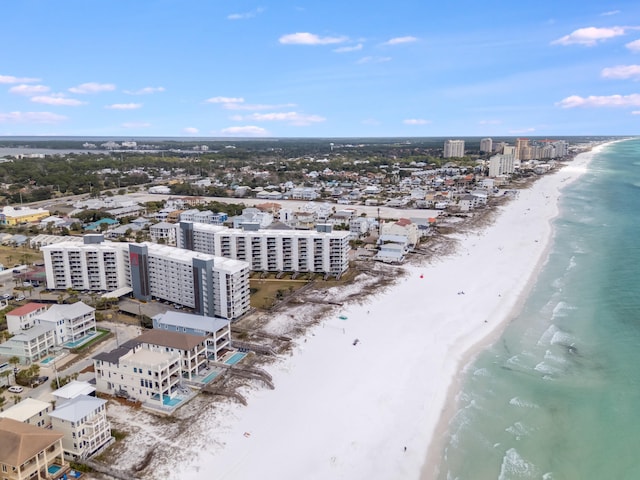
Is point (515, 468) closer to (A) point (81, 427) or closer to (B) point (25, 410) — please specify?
(A) point (81, 427)

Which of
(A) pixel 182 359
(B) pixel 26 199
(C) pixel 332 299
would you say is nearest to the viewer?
(A) pixel 182 359

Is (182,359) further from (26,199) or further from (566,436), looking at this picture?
(26,199)

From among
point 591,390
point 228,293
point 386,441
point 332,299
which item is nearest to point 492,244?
point 332,299

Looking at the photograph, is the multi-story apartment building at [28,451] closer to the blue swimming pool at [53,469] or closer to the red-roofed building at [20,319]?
the blue swimming pool at [53,469]

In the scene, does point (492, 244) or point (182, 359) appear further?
point (492, 244)

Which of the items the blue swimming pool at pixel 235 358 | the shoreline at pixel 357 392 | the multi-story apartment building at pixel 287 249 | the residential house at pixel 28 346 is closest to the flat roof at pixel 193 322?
the blue swimming pool at pixel 235 358

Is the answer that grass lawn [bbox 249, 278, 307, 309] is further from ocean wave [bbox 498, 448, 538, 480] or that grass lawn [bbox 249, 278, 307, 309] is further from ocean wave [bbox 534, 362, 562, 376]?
ocean wave [bbox 498, 448, 538, 480]
